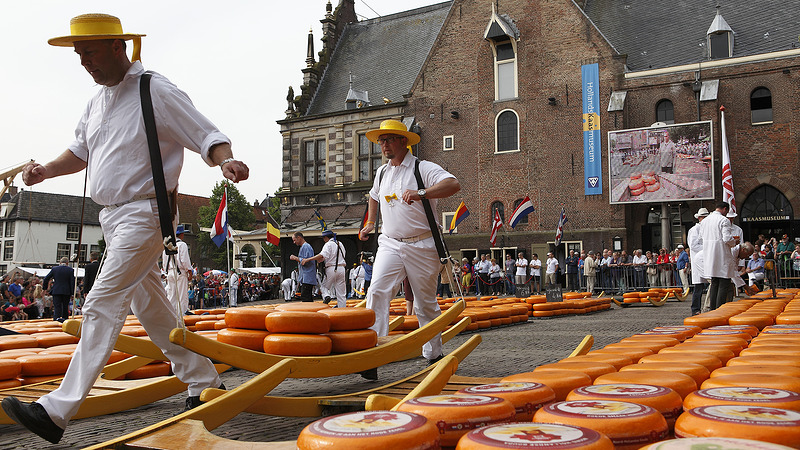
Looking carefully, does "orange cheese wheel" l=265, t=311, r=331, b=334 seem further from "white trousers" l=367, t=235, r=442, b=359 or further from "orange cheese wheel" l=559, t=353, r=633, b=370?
"orange cheese wheel" l=559, t=353, r=633, b=370

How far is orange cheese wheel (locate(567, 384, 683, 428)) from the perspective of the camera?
6.95 feet

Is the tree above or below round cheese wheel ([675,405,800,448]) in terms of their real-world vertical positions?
above

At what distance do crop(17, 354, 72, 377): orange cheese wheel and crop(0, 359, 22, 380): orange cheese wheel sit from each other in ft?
0.23

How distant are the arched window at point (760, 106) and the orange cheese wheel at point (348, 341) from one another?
89.8 ft

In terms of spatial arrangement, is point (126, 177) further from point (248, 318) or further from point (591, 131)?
point (591, 131)

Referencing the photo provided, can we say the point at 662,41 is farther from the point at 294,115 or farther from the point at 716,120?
the point at 294,115

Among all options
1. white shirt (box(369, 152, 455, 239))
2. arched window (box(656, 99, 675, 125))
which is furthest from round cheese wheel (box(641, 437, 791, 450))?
arched window (box(656, 99, 675, 125))

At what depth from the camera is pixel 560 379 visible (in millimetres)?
2678

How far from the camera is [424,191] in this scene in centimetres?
544

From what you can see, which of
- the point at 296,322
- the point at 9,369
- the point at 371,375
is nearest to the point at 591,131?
the point at 371,375

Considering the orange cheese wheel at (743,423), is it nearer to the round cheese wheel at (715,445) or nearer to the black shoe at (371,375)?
the round cheese wheel at (715,445)

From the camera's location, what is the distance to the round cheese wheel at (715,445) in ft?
4.63

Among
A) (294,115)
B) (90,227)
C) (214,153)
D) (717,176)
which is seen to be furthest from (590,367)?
(90,227)

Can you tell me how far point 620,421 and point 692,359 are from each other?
1611 mm
